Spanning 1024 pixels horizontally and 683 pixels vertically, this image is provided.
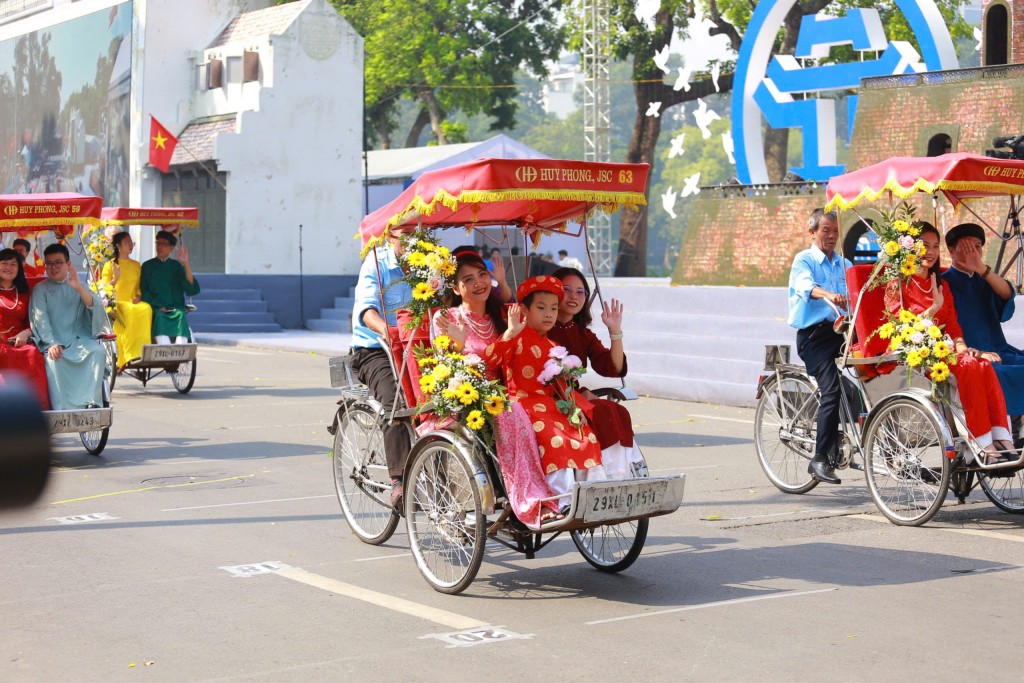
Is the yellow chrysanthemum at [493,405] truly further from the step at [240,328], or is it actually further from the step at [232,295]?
the step at [232,295]

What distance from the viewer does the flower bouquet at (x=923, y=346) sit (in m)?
8.34

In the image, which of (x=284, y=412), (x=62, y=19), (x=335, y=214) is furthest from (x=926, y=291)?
(x=62, y=19)

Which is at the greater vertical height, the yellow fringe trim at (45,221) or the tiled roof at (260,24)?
the tiled roof at (260,24)

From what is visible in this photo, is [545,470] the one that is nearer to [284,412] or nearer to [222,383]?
[284,412]

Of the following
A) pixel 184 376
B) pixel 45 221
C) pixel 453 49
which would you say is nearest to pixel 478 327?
pixel 45 221

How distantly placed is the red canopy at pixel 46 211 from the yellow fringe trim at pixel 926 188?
22.8ft

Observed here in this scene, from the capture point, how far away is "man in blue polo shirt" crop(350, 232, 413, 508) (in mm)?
7637

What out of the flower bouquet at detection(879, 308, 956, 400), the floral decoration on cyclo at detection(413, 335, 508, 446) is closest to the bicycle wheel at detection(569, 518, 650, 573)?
the floral decoration on cyclo at detection(413, 335, 508, 446)

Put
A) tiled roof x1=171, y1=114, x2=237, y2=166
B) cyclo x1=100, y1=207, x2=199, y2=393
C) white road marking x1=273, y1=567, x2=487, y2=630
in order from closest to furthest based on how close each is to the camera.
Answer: white road marking x1=273, y1=567, x2=487, y2=630
cyclo x1=100, y1=207, x2=199, y2=393
tiled roof x1=171, y1=114, x2=237, y2=166

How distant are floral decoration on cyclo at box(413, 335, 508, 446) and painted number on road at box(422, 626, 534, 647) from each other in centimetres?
101

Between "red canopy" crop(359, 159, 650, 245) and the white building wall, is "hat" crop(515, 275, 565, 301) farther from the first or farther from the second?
the white building wall

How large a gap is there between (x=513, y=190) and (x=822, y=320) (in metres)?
3.52

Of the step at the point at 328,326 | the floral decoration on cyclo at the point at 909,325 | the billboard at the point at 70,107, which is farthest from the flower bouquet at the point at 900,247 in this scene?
the billboard at the point at 70,107

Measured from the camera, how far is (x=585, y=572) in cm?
717
